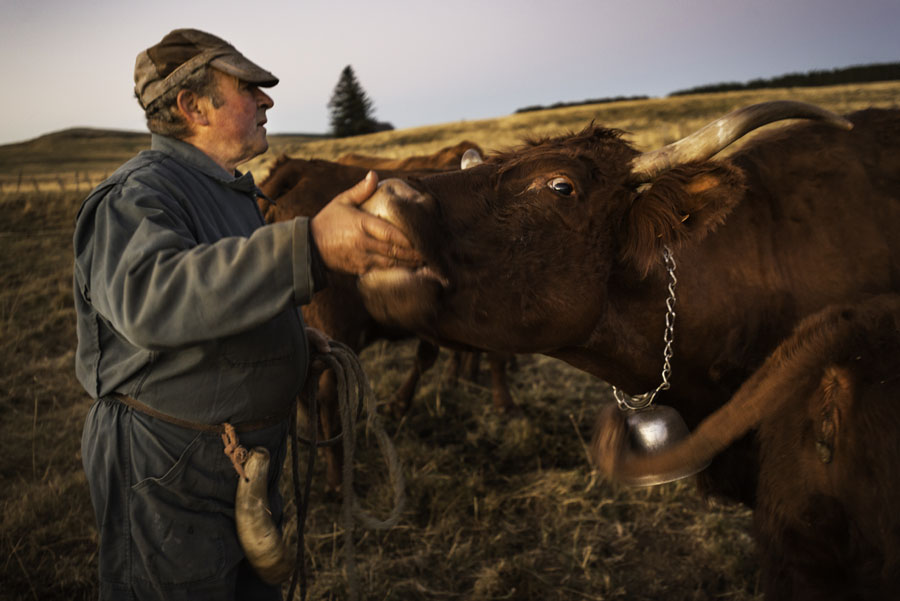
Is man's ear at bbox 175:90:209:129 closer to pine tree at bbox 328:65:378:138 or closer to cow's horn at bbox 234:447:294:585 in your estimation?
cow's horn at bbox 234:447:294:585

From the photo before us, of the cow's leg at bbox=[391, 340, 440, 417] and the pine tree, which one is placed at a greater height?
the pine tree

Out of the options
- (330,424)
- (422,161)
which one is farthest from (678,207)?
(422,161)

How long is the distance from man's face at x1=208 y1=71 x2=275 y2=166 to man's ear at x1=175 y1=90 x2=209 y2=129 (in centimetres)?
3

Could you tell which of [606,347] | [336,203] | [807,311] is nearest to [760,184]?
[807,311]

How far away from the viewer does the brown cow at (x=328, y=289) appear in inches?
183

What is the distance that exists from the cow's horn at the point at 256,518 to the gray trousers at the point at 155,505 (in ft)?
0.36

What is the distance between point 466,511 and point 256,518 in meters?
2.62

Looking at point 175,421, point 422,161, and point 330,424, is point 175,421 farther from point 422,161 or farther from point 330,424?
point 422,161

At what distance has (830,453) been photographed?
6.04ft

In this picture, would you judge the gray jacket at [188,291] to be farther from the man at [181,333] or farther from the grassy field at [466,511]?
the grassy field at [466,511]

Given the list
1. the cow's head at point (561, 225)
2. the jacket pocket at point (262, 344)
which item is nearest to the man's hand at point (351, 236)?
the cow's head at point (561, 225)

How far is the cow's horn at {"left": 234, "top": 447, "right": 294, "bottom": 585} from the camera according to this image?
1.87 m

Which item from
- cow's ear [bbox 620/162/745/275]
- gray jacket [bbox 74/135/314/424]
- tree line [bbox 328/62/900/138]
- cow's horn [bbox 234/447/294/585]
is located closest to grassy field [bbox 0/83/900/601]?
cow's ear [bbox 620/162/745/275]

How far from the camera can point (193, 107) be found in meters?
2.04
